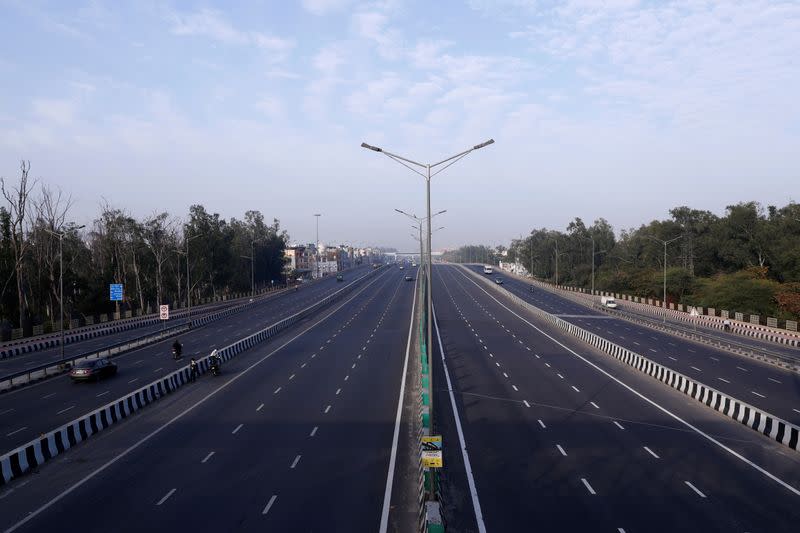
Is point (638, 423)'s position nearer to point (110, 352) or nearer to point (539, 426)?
point (539, 426)

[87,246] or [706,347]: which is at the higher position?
[87,246]

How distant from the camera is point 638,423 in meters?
22.5

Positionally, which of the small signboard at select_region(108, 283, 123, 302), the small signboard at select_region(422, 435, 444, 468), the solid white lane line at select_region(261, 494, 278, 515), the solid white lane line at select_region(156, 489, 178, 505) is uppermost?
the small signboard at select_region(108, 283, 123, 302)

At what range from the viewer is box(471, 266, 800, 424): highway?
88.1ft

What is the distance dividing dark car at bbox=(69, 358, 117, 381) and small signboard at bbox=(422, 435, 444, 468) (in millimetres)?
22867

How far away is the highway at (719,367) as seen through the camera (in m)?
26.8

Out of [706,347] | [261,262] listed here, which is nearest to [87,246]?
[261,262]

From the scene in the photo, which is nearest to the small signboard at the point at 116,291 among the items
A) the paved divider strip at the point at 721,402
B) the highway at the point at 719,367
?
the highway at the point at 719,367

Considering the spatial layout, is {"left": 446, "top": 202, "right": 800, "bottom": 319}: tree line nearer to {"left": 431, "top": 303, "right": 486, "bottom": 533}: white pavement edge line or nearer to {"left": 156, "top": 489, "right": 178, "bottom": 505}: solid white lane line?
{"left": 431, "top": 303, "right": 486, "bottom": 533}: white pavement edge line

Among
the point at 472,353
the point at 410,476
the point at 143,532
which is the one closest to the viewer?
the point at 143,532

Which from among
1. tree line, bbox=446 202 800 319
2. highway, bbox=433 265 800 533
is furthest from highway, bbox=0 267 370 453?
tree line, bbox=446 202 800 319

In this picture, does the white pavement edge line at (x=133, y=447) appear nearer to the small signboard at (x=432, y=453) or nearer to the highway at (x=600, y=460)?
the small signboard at (x=432, y=453)

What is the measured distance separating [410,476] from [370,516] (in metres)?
3.04

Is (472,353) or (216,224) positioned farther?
(216,224)
